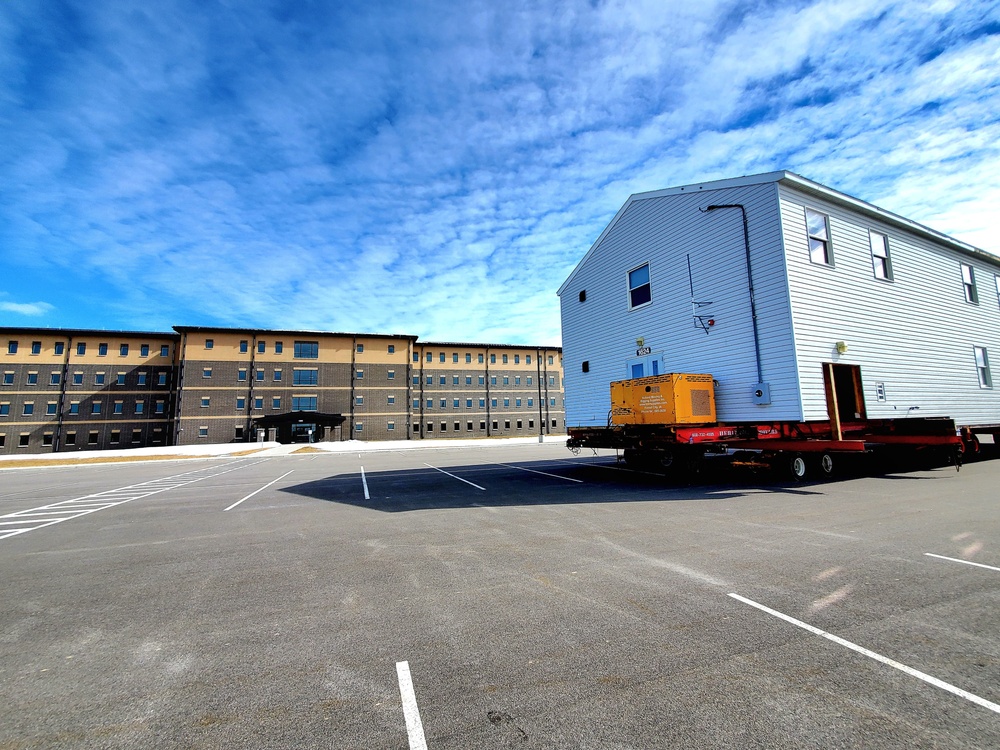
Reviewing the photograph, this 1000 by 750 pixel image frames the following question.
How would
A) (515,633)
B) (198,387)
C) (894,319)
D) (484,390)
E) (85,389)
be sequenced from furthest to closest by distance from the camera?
(484,390) → (85,389) → (198,387) → (894,319) → (515,633)

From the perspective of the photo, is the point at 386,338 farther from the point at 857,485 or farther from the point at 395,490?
the point at 857,485

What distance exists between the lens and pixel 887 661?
333 cm

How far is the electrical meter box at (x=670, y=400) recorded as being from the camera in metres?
12.0

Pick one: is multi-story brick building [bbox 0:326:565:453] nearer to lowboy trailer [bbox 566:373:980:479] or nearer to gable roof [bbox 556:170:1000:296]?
gable roof [bbox 556:170:1000:296]

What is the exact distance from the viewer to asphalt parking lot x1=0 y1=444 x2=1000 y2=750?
2.73m

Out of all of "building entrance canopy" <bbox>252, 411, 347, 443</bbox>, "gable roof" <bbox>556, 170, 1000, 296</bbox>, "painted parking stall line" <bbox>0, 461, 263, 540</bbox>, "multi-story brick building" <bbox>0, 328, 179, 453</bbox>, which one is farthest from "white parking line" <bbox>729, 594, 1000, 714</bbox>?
"multi-story brick building" <bbox>0, 328, 179, 453</bbox>

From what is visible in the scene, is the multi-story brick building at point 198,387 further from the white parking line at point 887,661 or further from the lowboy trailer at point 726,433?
the white parking line at point 887,661

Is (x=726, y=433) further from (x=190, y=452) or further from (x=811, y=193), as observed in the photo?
(x=190, y=452)

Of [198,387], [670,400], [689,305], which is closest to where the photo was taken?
[670,400]

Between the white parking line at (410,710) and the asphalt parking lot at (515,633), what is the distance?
0.06ft

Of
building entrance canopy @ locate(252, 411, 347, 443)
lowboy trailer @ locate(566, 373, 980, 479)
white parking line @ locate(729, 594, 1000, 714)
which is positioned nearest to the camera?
white parking line @ locate(729, 594, 1000, 714)

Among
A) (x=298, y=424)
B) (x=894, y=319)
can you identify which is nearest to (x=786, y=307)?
(x=894, y=319)

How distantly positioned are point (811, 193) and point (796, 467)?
7890 millimetres

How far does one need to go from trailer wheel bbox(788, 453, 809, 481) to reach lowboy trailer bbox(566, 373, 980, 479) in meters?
0.02
